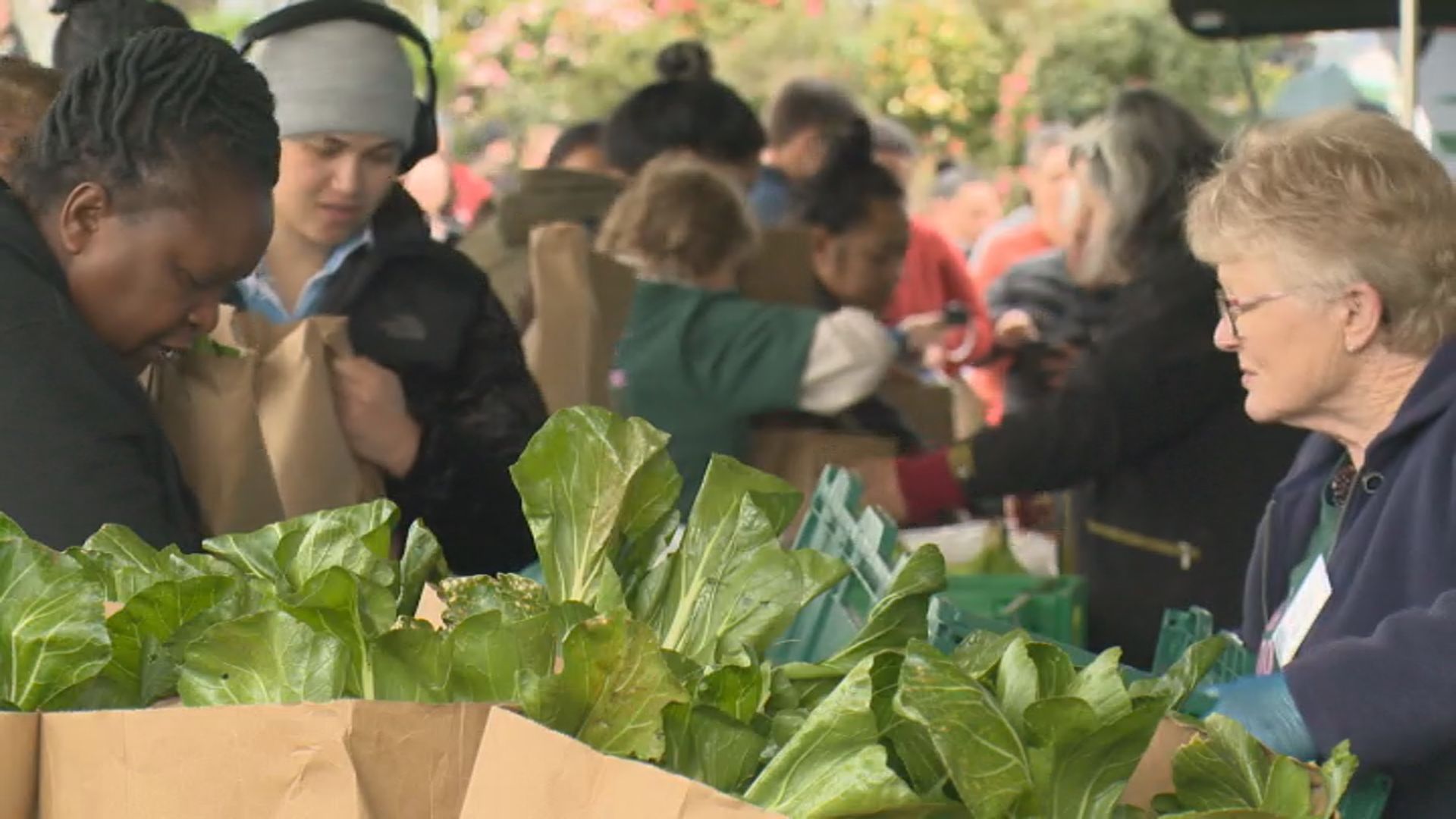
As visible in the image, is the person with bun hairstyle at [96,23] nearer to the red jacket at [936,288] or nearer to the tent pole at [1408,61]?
the tent pole at [1408,61]

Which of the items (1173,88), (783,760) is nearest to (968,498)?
(783,760)

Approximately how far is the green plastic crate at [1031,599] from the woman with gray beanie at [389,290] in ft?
4.41

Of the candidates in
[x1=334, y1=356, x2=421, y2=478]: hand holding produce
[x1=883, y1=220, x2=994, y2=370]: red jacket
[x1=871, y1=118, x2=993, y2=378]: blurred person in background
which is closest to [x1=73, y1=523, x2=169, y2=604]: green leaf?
[x1=334, y1=356, x2=421, y2=478]: hand holding produce

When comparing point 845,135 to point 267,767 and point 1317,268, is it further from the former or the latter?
point 267,767

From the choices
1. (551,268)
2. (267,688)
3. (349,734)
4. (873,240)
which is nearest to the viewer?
(349,734)

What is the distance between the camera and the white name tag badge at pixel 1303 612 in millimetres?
2176

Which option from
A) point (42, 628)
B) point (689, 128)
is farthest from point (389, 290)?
point (689, 128)

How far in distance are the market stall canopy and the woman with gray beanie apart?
3.01m

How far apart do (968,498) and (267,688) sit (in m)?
2.89

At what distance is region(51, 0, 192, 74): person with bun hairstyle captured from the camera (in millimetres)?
2537

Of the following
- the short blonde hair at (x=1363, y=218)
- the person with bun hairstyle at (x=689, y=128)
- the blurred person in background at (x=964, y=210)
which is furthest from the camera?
the blurred person in background at (x=964, y=210)

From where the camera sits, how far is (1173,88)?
11.8 meters

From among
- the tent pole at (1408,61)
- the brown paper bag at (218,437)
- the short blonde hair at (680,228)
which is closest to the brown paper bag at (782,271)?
the short blonde hair at (680,228)

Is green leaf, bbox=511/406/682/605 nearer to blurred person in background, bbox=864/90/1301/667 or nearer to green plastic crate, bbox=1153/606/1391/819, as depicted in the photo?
green plastic crate, bbox=1153/606/1391/819
